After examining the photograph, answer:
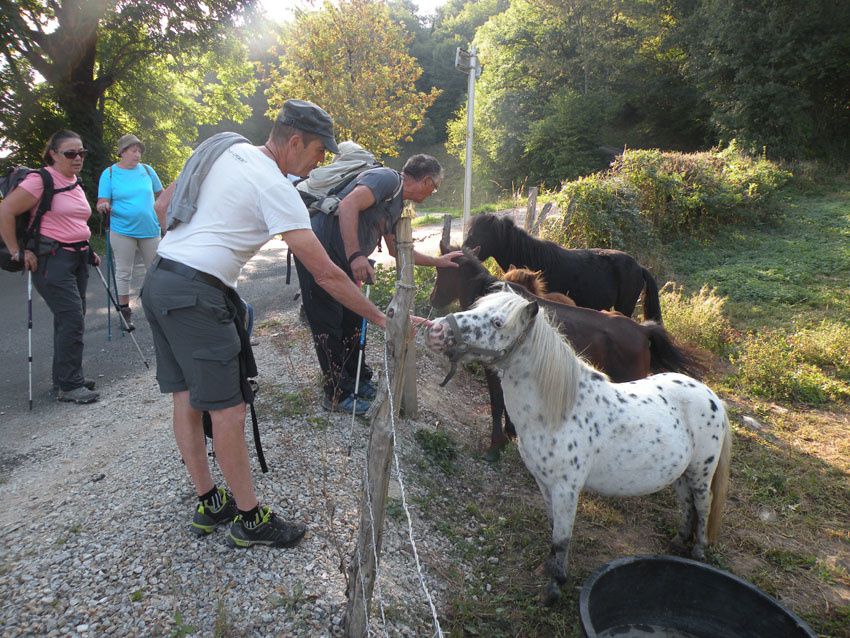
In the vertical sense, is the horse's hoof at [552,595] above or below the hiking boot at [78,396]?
below

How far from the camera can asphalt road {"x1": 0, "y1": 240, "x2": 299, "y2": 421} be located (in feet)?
17.3

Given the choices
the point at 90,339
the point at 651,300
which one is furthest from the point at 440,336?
the point at 90,339

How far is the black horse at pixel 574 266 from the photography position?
19.1ft

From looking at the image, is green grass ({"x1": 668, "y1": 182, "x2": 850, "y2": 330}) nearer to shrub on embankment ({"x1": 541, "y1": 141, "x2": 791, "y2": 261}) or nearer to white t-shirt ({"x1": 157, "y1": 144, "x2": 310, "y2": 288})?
shrub on embankment ({"x1": 541, "y1": 141, "x2": 791, "y2": 261})

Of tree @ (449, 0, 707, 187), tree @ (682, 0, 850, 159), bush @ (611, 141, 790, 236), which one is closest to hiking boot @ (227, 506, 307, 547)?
bush @ (611, 141, 790, 236)

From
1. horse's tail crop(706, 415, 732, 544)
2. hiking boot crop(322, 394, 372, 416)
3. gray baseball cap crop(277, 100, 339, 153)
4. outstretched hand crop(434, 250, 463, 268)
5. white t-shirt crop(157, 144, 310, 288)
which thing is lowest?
horse's tail crop(706, 415, 732, 544)

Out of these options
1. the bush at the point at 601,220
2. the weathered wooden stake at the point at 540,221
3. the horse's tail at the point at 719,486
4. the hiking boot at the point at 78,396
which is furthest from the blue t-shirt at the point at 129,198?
the bush at the point at 601,220

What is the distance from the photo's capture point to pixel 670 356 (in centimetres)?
431

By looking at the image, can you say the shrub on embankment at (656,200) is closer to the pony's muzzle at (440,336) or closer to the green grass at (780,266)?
the green grass at (780,266)

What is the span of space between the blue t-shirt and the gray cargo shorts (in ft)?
13.3

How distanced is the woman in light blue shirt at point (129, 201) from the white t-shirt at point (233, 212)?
3947 millimetres

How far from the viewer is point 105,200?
18.9 feet

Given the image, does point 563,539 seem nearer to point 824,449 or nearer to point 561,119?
point 824,449

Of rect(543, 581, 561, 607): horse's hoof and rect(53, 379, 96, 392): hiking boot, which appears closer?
rect(543, 581, 561, 607): horse's hoof
